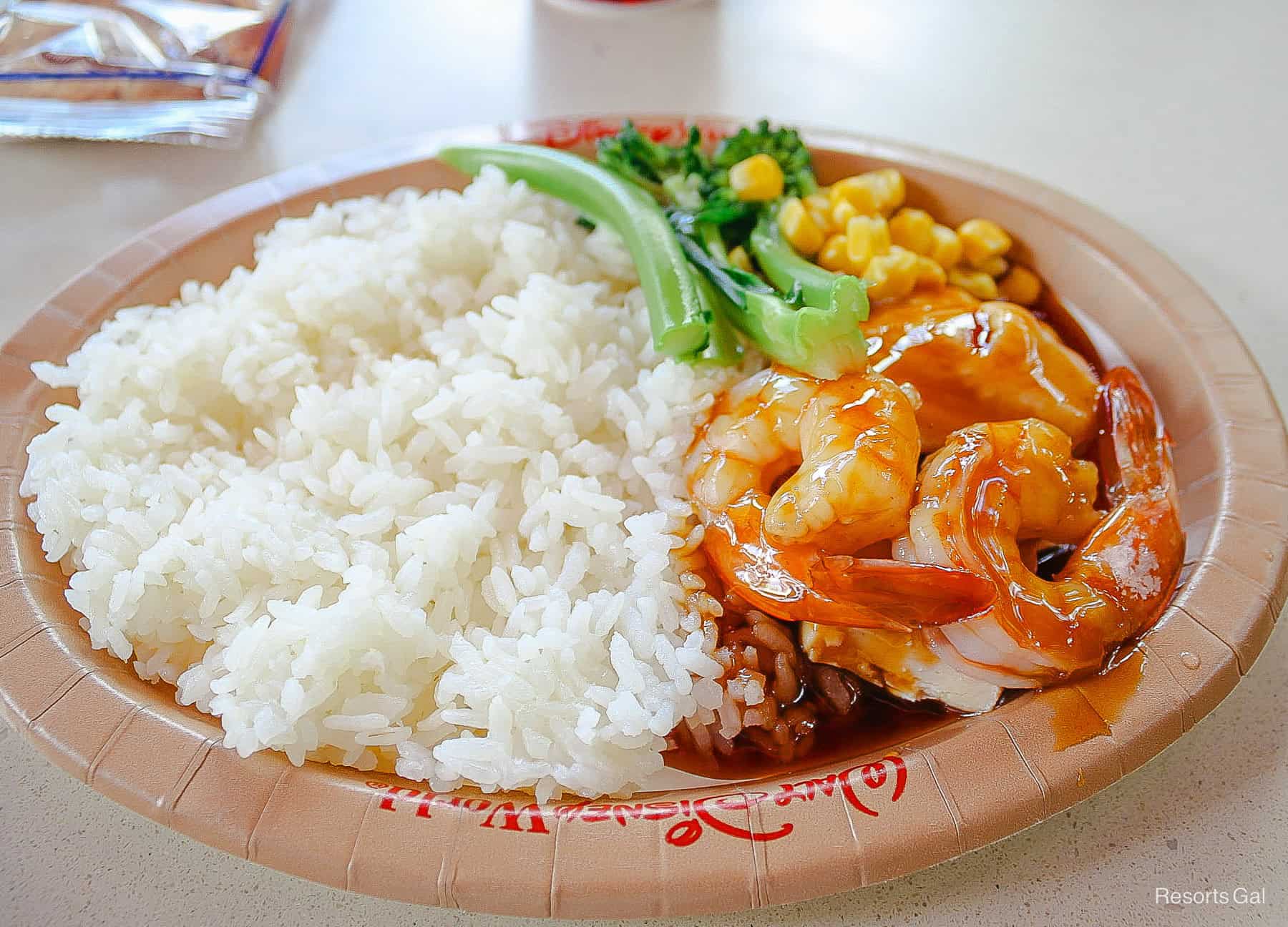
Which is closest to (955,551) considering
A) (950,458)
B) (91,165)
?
(950,458)

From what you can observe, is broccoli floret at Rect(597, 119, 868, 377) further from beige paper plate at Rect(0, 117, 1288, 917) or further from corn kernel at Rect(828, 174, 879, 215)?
beige paper plate at Rect(0, 117, 1288, 917)

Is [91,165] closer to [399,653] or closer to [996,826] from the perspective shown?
[399,653]

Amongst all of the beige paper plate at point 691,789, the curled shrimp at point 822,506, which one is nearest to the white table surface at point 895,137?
the beige paper plate at point 691,789

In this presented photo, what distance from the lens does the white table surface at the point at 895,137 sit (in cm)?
153

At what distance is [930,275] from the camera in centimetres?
232

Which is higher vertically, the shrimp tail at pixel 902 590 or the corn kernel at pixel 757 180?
the corn kernel at pixel 757 180

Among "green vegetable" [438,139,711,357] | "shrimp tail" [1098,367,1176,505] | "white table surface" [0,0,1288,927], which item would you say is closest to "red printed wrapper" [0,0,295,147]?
"white table surface" [0,0,1288,927]

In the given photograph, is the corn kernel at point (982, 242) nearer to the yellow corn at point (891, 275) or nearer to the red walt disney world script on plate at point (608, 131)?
the yellow corn at point (891, 275)

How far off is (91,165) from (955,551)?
3192mm

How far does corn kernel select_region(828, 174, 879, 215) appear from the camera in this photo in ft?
8.01

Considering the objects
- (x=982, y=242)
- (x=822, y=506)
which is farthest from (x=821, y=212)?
(x=822, y=506)

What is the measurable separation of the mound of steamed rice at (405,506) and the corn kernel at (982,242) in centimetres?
92

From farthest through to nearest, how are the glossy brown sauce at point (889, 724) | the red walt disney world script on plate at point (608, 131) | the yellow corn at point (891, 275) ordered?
the red walt disney world script on plate at point (608, 131) → the yellow corn at point (891, 275) → the glossy brown sauce at point (889, 724)

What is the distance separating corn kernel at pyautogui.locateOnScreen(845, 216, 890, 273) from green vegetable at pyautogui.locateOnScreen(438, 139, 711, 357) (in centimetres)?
44
